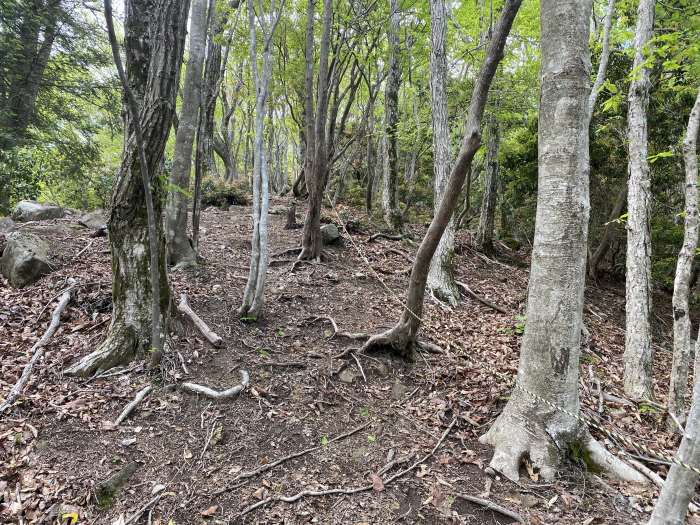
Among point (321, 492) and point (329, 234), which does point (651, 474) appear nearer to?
point (321, 492)

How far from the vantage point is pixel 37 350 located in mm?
4023

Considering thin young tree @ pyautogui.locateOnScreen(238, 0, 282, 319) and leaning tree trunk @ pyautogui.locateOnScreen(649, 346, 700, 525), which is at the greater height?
thin young tree @ pyautogui.locateOnScreen(238, 0, 282, 319)

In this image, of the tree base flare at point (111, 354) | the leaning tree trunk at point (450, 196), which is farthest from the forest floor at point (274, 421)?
the leaning tree trunk at point (450, 196)

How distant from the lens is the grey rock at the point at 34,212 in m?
7.61

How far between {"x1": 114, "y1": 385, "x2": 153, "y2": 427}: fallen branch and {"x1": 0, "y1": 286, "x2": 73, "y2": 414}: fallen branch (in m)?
0.96

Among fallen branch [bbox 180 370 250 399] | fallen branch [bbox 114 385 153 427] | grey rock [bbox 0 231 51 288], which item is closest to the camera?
fallen branch [bbox 114 385 153 427]

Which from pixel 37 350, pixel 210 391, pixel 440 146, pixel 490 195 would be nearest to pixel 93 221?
pixel 37 350

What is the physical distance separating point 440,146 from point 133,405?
6.59 m

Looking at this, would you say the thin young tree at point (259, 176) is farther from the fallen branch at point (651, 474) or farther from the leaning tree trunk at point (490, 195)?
the leaning tree trunk at point (490, 195)

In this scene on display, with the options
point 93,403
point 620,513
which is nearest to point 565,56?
point 620,513

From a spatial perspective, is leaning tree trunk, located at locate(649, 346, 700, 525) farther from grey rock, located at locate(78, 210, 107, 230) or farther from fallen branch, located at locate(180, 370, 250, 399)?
grey rock, located at locate(78, 210, 107, 230)

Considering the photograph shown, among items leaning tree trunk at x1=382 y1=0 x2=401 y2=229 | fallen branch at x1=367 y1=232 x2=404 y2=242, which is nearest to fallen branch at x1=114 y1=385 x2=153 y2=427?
fallen branch at x1=367 y1=232 x2=404 y2=242

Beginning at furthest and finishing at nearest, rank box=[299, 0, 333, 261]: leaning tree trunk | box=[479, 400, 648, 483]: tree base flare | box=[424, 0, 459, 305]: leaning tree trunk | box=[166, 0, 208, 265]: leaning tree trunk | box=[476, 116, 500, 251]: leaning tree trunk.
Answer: box=[476, 116, 500, 251]: leaning tree trunk → box=[424, 0, 459, 305]: leaning tree trunk → box=[299, 0, 333, 261]: leaning tree trunk → box=[166, 0, 208, 265]: leaning tree trunk → box=[479, 400, 648, 483]: tree base flare

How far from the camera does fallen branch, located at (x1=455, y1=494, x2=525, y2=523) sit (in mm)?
2811
